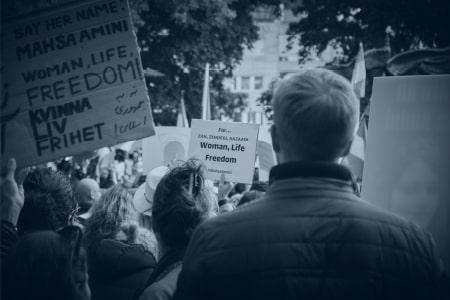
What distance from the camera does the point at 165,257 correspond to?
2826mm

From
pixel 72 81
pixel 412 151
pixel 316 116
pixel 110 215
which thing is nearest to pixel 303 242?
pixel 316 116

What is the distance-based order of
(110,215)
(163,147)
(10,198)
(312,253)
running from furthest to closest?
(163,147), (110,215), (10,198), (312,253)

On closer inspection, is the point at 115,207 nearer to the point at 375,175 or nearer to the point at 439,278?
the point at 375,175

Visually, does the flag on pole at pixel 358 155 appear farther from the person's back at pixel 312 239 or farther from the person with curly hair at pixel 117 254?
the person's back at pixel 312 239

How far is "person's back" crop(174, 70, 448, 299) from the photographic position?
1896 millimetres

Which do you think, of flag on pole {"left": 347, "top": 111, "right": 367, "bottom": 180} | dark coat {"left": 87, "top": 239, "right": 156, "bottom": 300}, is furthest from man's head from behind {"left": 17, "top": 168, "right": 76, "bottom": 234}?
flag on pole {"left": 347, "top": 111, "right": 367, "bottom": 180}

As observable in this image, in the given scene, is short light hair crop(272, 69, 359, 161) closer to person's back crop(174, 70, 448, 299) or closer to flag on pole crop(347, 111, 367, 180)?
person's back crop(174, 70, 448, 299)

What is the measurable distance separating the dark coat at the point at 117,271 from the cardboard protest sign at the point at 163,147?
4.06m

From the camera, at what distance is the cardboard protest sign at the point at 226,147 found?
19.3 ft

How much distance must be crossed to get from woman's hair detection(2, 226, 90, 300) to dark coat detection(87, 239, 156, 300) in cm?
86

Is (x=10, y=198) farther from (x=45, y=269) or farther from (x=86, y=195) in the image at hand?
(x=86, y=195)

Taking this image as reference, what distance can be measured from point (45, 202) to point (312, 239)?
1.30m

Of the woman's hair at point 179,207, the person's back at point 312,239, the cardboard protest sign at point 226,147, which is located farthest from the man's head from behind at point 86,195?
the person's back at point 312,239

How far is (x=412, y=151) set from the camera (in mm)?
3396
